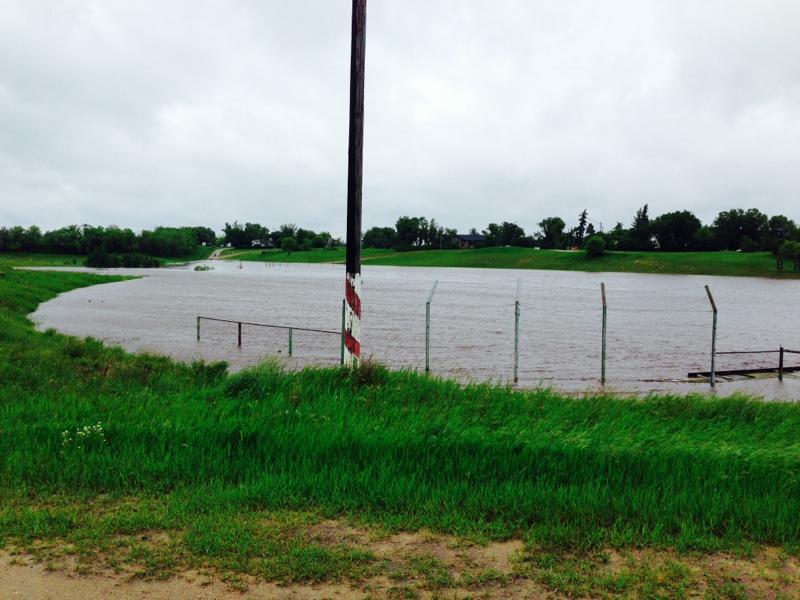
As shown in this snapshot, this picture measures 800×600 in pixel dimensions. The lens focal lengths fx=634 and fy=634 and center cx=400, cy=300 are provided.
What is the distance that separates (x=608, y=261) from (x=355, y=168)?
137 metres

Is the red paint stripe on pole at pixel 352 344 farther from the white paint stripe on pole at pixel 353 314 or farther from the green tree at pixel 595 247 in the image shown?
the green tree at pixel 595 247

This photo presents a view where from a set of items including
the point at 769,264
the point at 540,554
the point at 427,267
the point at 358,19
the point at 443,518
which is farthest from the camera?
the point at 427,267

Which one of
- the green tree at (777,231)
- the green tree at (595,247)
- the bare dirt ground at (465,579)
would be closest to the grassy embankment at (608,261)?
the green tree at (595,247)

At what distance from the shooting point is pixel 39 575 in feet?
14.4

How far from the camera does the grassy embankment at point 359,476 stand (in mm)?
4902

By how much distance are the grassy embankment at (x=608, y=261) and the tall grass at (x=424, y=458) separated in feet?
376

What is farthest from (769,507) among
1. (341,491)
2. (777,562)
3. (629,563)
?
(341,491)

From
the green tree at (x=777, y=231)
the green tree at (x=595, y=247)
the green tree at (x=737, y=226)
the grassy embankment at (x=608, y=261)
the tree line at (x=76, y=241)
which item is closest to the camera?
the grassy embankment at (x=608, y=261)

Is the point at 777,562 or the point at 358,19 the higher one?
the point at 358,19

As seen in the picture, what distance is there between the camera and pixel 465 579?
4398mm

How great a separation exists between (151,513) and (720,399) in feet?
31.3

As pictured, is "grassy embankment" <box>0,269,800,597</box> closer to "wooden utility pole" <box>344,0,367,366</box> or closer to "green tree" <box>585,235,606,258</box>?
"wooden utility pole" <box>344,0,367,366</box>

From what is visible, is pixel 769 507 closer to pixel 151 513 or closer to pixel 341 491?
pixel 341 491

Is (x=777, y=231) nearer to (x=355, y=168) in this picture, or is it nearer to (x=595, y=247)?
(x=595, y=247)
